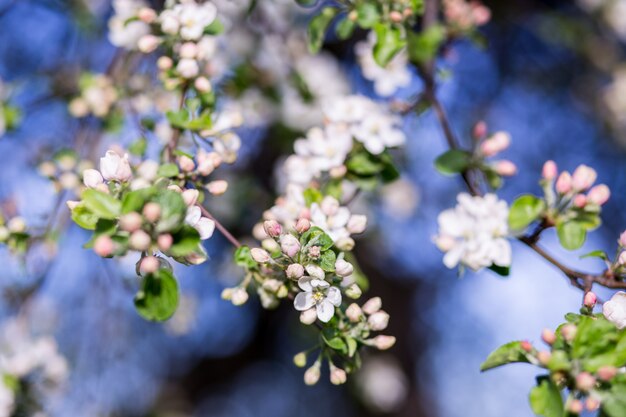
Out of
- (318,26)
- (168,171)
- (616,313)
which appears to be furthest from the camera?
(318,26)

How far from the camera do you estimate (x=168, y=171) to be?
1.39 m

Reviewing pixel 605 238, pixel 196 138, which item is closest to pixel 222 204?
pixel 196 138

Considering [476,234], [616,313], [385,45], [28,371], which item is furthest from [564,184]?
[28,371]

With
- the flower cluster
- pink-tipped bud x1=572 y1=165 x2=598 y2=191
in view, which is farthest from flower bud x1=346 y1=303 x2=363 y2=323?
the flower cluster

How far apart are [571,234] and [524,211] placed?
116 millimetres

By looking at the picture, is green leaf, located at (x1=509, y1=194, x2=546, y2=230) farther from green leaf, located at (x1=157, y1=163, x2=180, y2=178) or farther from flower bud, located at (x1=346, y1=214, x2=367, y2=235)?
green leaf, located at (x1=157, y1=163, x2=180, y2=178)

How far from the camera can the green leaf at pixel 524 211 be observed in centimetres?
149

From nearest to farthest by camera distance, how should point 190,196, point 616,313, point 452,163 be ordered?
point 190,196
point 616,313
point 452,163

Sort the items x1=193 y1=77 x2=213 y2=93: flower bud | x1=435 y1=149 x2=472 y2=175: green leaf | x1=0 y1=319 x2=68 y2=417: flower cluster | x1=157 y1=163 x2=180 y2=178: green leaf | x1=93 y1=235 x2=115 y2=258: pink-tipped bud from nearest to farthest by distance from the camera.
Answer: x1=93 y1=235 x2=115 y2=258: pink-tipped bud
x1=157 y1=163 x2=180 y2=178: green leaf
x1=193 y1=77 x2=213 y2=93: flower bud
x1=435 y1=149 x2=472 y2=175: green leaf
x1=0 y1=319 x2=68 y2=417: flower cluster

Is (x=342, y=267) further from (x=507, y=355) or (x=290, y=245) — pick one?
(x=507, y=355)

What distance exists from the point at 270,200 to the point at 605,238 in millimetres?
2553

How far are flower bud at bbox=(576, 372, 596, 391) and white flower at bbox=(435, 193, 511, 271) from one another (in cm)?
38

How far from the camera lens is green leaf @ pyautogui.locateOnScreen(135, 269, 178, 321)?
3.97ft

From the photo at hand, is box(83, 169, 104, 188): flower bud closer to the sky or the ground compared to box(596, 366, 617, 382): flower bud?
closer to the sky
